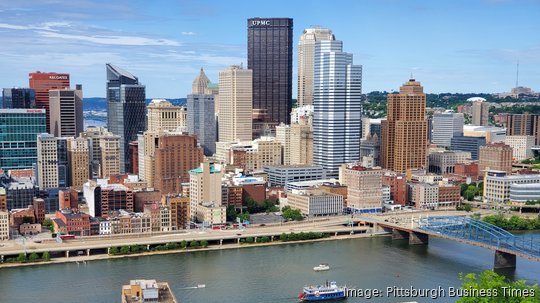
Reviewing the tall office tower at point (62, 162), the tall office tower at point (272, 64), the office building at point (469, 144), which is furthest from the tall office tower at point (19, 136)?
the office building at point (469, 144)

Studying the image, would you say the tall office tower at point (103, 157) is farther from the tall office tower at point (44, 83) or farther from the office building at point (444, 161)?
the office building at point (444, 161)

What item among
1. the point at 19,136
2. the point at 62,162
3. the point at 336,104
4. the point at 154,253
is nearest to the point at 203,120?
the point at 336,104

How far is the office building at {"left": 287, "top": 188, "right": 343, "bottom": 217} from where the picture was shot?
5419 centimetres

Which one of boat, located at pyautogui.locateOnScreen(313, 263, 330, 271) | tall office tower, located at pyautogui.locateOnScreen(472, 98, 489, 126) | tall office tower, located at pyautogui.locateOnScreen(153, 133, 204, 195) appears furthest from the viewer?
tall office tower, located at pyautogui.locateOnScreen(472, 98, 489, 126)

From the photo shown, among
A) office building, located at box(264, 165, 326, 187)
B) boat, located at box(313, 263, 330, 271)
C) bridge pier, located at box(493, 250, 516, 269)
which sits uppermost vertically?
office building, located at box(264, 165, 326, 187)

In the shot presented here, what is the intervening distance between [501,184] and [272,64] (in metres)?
49.9

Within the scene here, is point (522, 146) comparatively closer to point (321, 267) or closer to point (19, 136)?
point (321, 267)

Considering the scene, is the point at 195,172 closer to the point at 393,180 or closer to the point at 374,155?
the point at 393,180

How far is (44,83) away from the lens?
87.4 metres

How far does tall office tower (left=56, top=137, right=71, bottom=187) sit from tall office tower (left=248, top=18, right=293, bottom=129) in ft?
142

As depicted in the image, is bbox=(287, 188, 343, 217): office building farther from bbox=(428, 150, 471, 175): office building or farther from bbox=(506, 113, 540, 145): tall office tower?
bbox=(506, 113, 540, 145): tall office tower

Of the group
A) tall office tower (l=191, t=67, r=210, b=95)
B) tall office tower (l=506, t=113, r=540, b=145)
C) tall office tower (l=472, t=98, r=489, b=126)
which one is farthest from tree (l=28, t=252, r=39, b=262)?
tall office tower (l=472, t=98, r=489, b=126)

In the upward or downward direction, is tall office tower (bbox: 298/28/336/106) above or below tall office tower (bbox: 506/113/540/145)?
above

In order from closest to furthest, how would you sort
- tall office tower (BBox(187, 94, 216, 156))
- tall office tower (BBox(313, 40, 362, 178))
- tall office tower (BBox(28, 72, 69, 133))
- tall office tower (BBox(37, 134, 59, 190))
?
tall office tower (BBox(37, 134, 59, 190))
tall office tower (BBox(313, 40, 362, 178))
tall office tower (BBox(28, 72, 69, 133))
tall office tower (BBox(187, 94, 216, 156))
